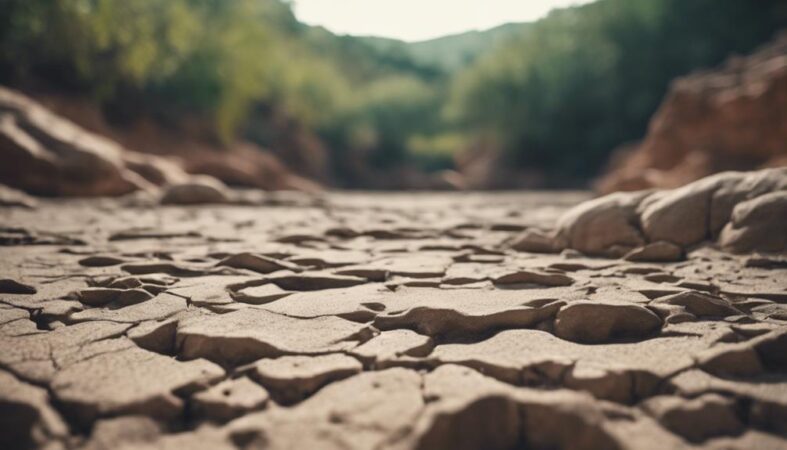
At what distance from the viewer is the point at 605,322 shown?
187 cm

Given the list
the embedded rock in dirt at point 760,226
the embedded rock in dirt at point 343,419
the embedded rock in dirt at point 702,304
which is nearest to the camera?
the embedded rock in dirt at point 343,419

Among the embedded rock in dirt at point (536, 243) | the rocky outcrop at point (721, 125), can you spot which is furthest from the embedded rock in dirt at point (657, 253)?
the rocky outcrop at point (721, 125)

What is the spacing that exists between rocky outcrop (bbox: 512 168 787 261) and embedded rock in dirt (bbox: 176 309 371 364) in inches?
80.9

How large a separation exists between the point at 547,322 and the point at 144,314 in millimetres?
1637

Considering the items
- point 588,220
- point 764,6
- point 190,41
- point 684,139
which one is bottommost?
point 588,220

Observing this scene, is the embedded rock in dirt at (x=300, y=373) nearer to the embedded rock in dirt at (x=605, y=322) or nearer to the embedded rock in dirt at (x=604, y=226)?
the embedded rock in dirt at (x=605, y=322)

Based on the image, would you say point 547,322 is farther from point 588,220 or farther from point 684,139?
point 684,139

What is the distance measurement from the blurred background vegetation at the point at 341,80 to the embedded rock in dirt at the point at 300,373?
1264 cm

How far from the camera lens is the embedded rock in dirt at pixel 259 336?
171 cm

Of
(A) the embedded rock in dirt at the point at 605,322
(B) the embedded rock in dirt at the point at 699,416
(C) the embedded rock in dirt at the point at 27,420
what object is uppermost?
(A) the embedded rock in dirt at the point at 605,322

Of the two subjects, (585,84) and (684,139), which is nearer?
(684,139)

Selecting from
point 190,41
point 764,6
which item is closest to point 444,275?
point 190,41

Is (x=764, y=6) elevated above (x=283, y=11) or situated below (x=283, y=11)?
below

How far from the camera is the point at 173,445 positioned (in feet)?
3.98
